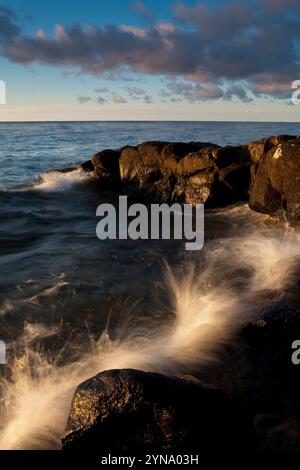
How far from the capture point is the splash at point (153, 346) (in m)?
4.79

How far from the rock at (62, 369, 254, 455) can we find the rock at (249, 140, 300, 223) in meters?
8.88

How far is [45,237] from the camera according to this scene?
12.7m

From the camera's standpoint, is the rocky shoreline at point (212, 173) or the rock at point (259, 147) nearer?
the rocky shoreline at point (212, 173)

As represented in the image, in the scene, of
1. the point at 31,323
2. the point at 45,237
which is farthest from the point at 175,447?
the point at 45,237

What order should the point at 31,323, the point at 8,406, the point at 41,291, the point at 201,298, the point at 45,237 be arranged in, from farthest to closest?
the point at 45,237
the point at 41,291
the point at 201,298
the point at 31,323
the point at 8,406

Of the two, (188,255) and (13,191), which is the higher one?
(13,191)

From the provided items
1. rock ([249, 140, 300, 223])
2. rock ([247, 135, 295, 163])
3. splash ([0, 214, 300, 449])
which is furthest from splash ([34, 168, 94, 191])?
splash ([0, 214, 300, 449])

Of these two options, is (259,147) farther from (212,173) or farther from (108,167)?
(108,167)

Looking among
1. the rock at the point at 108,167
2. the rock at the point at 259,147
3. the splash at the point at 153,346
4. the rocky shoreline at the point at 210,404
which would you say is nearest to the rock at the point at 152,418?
the rocky shoreline at the point at 210,404

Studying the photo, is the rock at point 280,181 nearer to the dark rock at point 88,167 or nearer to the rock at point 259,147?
the rock at point 259,147

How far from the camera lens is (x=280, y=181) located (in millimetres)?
12125

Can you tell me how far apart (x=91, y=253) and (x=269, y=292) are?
5179 millimetres

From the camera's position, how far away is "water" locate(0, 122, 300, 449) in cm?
544
